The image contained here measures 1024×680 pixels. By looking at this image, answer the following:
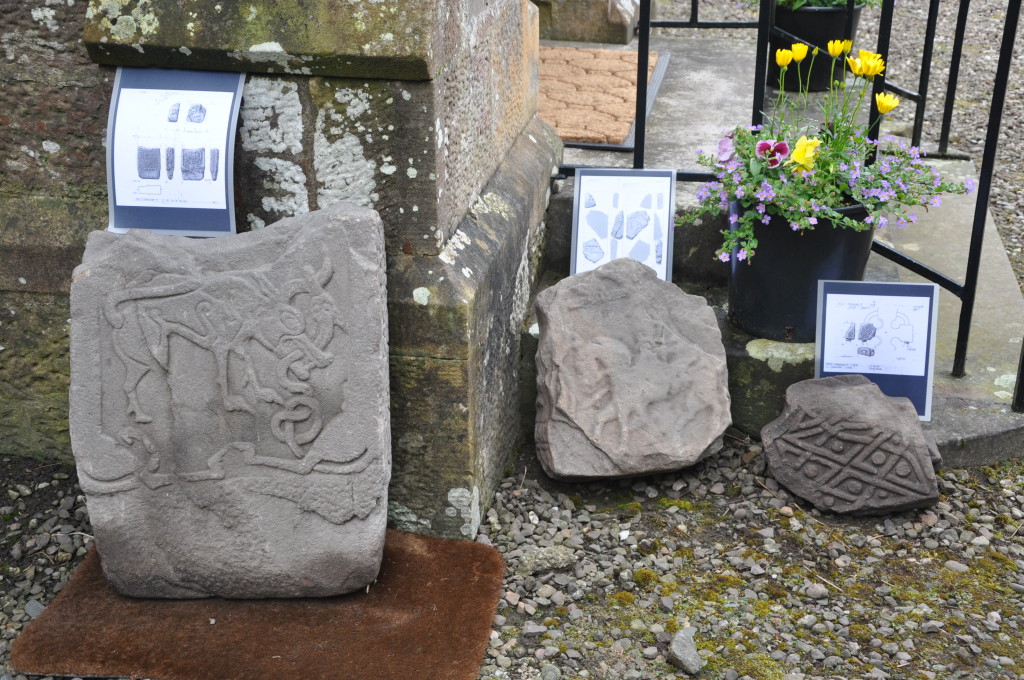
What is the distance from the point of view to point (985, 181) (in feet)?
10.4

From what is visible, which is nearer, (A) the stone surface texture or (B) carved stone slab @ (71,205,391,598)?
(B) carved stone slab @ (71,205,391,598)

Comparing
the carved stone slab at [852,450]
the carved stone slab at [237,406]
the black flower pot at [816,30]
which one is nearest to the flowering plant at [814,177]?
the carved stone slab at [852,450]

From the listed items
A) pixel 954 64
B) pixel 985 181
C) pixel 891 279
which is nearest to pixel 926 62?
pixel 954 64

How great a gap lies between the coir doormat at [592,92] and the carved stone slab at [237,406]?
1.97m

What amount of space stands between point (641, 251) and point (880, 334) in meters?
0.80

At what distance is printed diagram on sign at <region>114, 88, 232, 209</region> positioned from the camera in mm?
2506

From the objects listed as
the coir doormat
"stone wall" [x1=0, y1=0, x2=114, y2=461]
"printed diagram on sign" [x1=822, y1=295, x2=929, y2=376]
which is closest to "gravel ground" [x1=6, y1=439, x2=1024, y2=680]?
"stone wall" [x1=0, y1=0, x2=114, y2=461]

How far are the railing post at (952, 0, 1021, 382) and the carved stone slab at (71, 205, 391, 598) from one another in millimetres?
1894

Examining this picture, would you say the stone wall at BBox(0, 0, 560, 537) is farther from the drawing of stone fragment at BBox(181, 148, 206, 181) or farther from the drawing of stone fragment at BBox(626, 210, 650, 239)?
the drawing of stone fragment at BBox(626, 210, 650, 239)

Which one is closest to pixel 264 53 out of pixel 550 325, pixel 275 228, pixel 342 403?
pixel 275 228

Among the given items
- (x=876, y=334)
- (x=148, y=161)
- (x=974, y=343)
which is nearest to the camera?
(x=148, y=161)

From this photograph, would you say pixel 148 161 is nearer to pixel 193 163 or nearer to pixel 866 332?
pixel 193 163

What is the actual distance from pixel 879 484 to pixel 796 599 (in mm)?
486

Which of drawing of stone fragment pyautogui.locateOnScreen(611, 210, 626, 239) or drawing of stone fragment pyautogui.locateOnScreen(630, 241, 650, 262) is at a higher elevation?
drawing of stone fragment pyautogui.locateOnScreen(611, 210, 626, 239)
